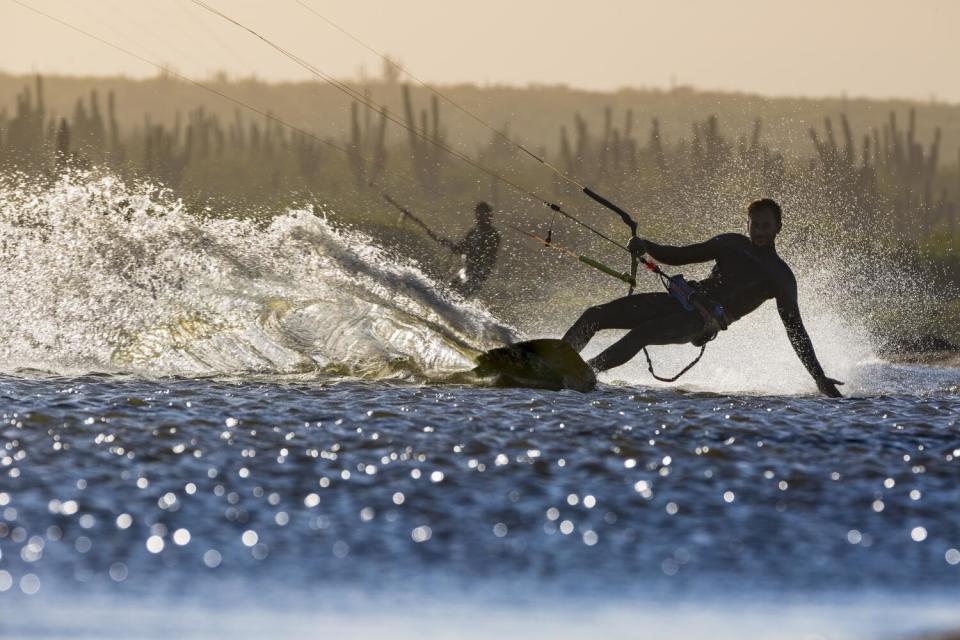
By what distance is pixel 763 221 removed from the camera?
668 inches

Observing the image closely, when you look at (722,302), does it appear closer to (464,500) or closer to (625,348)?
(625,348)

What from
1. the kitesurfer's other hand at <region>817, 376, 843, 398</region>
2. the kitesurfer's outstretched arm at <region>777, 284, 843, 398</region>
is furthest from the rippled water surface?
the kitesurfer's outstretched arm at <region>777, 284, 843, 398</region>

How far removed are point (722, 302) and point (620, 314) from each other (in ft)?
4.01

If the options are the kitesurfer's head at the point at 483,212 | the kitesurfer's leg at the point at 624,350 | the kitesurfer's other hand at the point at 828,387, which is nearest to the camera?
the kitesurfer's other hand at the point at 828,387

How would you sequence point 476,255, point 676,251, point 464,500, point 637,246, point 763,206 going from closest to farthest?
1. point 464,500
2. point 637,246
3. point 676,251
4. point 763,206
5. point 476,255

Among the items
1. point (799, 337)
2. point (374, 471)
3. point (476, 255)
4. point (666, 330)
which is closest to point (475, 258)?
point (476, 255)

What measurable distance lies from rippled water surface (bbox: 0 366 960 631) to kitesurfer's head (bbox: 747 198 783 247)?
11.1 feet

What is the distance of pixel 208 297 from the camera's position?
18969mm

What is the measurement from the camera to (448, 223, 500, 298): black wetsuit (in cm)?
2311

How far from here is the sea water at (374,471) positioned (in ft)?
21.4

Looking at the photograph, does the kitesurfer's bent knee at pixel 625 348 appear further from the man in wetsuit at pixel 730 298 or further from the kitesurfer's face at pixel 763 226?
the kitesurfer's face at pixel 763 226

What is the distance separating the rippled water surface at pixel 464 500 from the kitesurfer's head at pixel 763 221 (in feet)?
11.1

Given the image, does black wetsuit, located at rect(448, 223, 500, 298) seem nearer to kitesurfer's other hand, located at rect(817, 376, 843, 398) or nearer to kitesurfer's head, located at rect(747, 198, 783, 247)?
kitesurfer's head, located at rect(747, 198, 783, 247)

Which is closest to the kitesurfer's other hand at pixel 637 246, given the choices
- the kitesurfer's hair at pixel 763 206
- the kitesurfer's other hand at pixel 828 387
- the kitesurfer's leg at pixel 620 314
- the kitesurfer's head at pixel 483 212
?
the kitesurfer's leg at pixel 620 314
